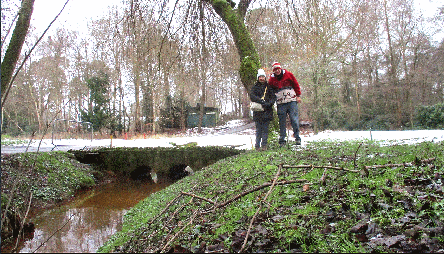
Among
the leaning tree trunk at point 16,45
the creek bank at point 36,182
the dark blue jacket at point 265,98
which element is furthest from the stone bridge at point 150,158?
the leaning tree trunk at point 16,45

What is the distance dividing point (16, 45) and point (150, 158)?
254 inches

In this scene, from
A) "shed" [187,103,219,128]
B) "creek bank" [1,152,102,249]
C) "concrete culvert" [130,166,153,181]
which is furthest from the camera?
"shed" [187,103,219,128]

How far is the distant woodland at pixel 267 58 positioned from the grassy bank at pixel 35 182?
2110mm

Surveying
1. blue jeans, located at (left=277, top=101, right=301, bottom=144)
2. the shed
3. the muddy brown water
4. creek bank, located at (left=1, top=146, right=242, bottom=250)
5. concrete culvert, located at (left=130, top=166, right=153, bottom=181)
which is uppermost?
the shed

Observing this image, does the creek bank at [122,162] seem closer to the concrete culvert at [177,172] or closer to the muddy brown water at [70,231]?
the concrete culvert at [177,172]

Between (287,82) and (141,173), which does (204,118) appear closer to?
(141,173)

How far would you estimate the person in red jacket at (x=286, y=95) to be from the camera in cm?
668

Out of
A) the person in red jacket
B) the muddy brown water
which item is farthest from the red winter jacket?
the muddy brown water

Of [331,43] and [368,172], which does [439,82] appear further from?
[368,172]

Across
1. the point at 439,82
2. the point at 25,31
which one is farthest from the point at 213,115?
the point at 25,31

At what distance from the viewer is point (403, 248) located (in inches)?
60.1

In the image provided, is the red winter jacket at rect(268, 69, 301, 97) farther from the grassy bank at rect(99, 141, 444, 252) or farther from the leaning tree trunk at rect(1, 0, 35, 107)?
the leaning tree trunk at rect(1, 0, 35, 107)

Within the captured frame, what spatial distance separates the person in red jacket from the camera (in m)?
6.68

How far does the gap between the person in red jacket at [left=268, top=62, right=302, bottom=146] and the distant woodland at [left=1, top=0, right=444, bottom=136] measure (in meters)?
1.23
